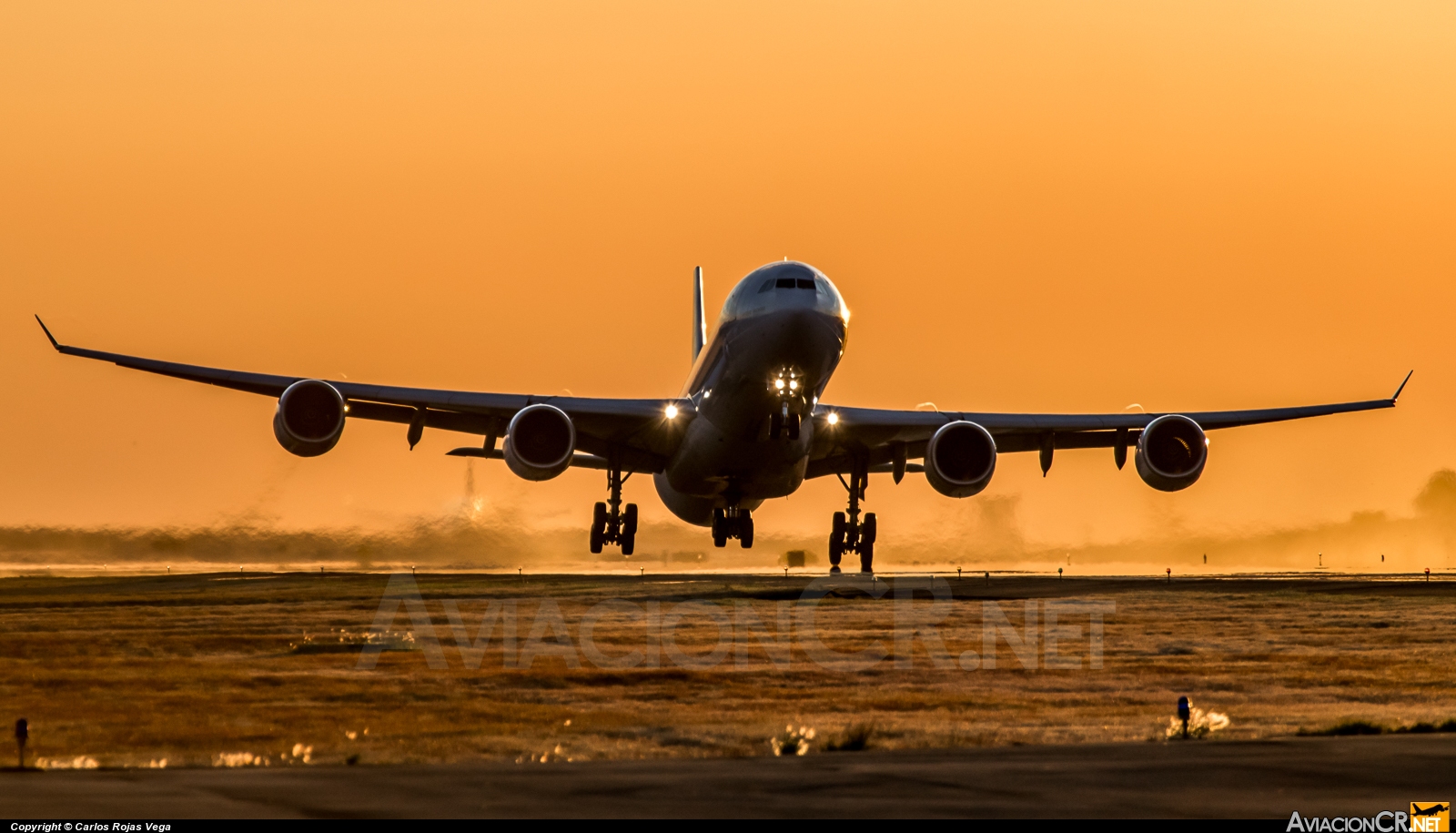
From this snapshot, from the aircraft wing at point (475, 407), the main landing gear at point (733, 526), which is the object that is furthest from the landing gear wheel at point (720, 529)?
the aircraft wing at point (475, 407)

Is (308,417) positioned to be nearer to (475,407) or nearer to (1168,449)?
(475,407)

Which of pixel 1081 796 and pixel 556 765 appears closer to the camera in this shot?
pixel 1081 796

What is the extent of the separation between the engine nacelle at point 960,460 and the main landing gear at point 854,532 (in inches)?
203

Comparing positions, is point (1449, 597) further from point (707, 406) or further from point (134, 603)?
point (134, 603)

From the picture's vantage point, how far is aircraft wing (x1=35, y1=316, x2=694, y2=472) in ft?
130

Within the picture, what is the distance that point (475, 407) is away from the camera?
133 ft

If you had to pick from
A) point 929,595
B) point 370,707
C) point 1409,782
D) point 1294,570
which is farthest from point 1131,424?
point 1294,570

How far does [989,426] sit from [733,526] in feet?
24.6

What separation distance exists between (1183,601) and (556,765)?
31.4m

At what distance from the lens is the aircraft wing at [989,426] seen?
41.8 metres

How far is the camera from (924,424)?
41.9 metres

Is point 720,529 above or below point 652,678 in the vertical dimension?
above

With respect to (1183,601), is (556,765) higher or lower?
lower

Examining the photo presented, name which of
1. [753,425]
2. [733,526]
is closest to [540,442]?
[753,425]
